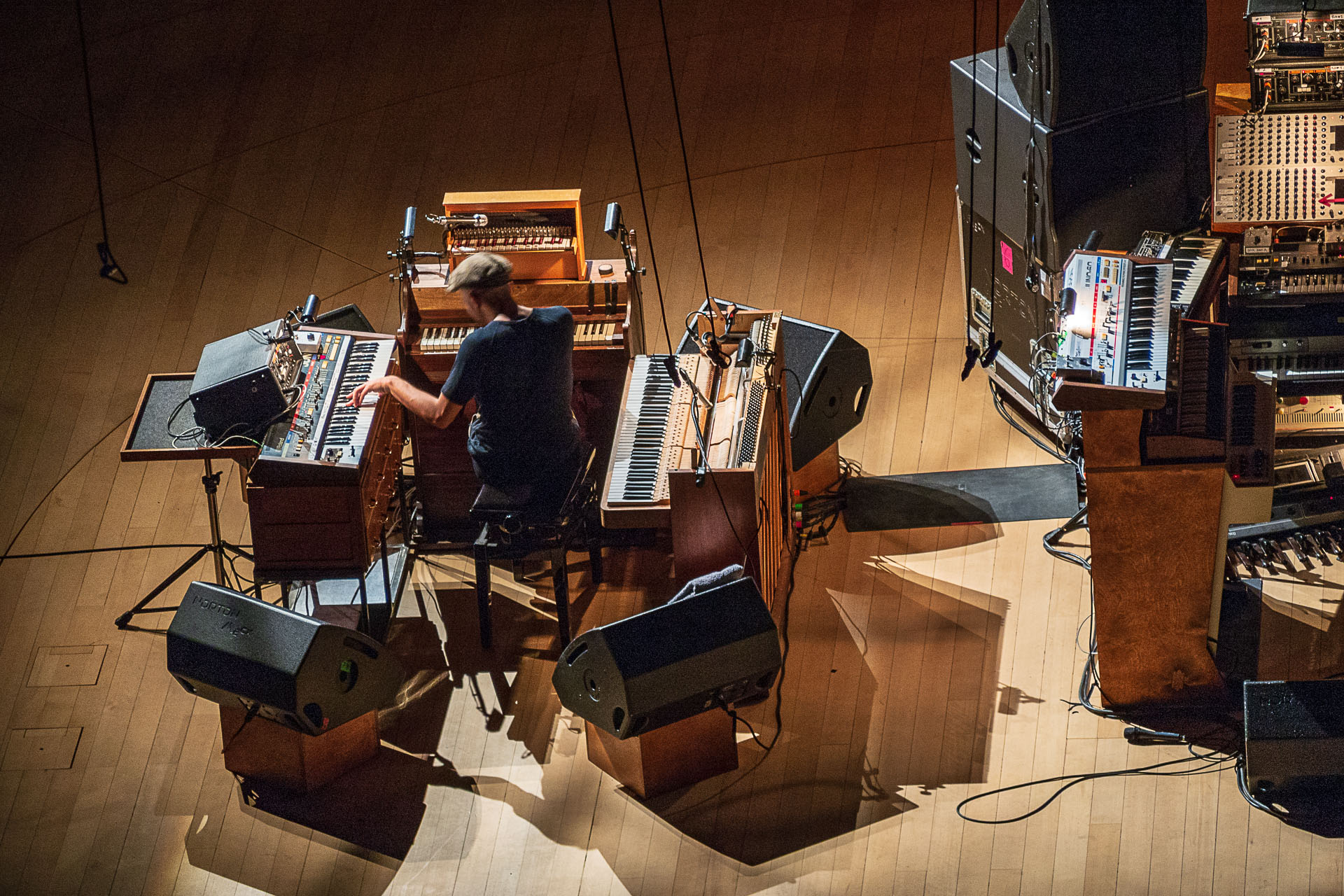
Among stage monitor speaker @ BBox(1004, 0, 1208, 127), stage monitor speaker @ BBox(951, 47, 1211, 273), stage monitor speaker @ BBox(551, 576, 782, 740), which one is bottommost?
stage monitor speaker @ BBox(551, 576, 782, 740)

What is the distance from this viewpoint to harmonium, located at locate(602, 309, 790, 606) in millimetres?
5117

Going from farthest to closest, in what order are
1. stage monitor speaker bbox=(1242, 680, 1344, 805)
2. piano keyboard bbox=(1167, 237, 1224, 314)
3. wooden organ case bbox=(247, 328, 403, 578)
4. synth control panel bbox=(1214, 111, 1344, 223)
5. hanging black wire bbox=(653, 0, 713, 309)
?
hanging black wire bbox=(653, 0, 713, 309) → synth control panel bbox=(1214, 111, 1344, 223) → piano keyboard bbox=(1167, 237, 1224, 314) → wooden organ case bbox=(247, 328, 403, 578) → stage monitor speaker bbox=(1242, 680, 1344, 805)

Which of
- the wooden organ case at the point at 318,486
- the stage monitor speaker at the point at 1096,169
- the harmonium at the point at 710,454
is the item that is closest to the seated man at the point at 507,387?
the wooden organ case at the point at 318,486

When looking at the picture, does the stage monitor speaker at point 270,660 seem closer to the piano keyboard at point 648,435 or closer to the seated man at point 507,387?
the seated man at point 507,387

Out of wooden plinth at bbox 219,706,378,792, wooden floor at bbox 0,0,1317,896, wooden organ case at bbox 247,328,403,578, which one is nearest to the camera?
wooden floor at bbox 0,0,1317,896

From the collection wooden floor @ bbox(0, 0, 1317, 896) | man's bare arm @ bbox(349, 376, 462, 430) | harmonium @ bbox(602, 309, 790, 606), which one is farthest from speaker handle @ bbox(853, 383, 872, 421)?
man's bare arm @ bbox(349, 376, 462, 430)

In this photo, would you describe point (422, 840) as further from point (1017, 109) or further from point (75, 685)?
point (1017, 109)

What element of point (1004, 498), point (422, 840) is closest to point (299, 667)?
point (422, 840)

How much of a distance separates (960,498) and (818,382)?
0.81 m

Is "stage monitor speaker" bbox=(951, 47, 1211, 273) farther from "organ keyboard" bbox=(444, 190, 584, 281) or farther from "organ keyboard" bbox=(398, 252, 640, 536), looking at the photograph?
"organ keyboard" bbox=(444, 190, 584, 281)

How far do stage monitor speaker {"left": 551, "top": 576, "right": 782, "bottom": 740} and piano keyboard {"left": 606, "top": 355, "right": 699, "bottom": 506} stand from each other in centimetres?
60

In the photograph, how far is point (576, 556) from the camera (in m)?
6.23

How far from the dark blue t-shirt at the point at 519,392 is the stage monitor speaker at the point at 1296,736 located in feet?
8.20

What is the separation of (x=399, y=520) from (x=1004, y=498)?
260 cm
